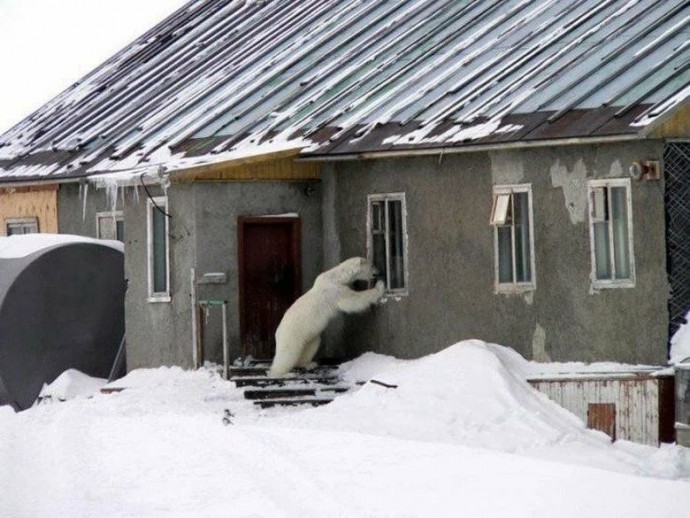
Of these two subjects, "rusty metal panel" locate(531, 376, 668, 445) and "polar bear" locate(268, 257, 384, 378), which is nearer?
"rusty metal panel" locate(531, 376, 668, 445)

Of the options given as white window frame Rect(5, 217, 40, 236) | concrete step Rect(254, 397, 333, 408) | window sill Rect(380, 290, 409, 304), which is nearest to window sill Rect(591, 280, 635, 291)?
window sill Rect(380, 290, 409, 304)

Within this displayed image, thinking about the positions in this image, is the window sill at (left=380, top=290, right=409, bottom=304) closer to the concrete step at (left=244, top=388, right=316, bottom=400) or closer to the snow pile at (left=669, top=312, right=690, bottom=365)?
the concrete step at (left=244, top=388, right=316, bottom=400)

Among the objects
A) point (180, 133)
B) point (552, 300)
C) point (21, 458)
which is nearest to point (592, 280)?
point (552, 300)

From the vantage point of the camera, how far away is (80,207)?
27547mm

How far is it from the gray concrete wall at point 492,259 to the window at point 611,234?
91 millimetres

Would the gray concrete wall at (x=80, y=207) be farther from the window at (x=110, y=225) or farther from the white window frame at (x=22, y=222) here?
the white window frame at (x=22, y=222)

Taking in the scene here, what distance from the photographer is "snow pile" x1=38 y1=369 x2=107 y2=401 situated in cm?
2409

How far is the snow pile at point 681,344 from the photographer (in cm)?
1828

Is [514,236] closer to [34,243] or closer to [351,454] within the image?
[351,454]

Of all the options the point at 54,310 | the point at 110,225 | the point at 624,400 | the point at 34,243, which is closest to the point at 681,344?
the point at 624,400

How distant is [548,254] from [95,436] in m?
5.72

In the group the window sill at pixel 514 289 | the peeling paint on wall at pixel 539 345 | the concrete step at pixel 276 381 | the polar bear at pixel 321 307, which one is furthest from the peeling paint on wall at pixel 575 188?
the concrete step at pixel 276 381

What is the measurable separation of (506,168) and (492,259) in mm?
1107

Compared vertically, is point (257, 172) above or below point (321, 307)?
above
